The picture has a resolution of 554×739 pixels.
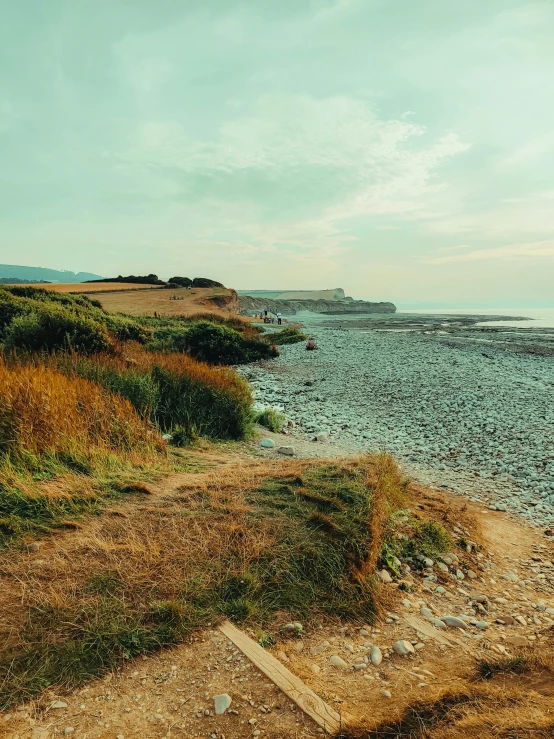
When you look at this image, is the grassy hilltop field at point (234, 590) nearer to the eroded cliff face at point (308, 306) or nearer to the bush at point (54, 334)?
the bush at point (54, 334)

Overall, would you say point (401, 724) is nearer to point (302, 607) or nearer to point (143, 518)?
point (302, 607)

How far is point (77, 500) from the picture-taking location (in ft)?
16.9

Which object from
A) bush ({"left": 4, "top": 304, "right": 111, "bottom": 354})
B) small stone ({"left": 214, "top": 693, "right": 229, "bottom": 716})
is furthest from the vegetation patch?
small stone ({"left": 214, "top": 693, "right": 229, "bottom": 716})

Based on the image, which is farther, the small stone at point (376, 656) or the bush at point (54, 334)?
the bush at point (54, 334)

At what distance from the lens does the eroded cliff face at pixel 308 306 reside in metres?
105

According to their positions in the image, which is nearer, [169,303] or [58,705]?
[58,705]

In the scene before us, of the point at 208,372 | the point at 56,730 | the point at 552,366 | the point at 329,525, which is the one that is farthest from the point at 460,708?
the point at 552,366

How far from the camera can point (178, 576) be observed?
400 cm

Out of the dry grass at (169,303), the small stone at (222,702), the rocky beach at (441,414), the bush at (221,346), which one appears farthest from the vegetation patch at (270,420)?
the dry grass at (169,303)

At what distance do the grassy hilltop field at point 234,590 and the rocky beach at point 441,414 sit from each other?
1.57 m

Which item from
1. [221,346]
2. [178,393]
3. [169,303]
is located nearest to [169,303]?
[169,303]

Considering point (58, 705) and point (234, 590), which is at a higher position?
point (234, 590)

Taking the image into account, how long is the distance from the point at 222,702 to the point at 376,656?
1.32 meters

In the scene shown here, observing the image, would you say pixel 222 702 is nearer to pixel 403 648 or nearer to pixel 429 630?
pixel 403 648
